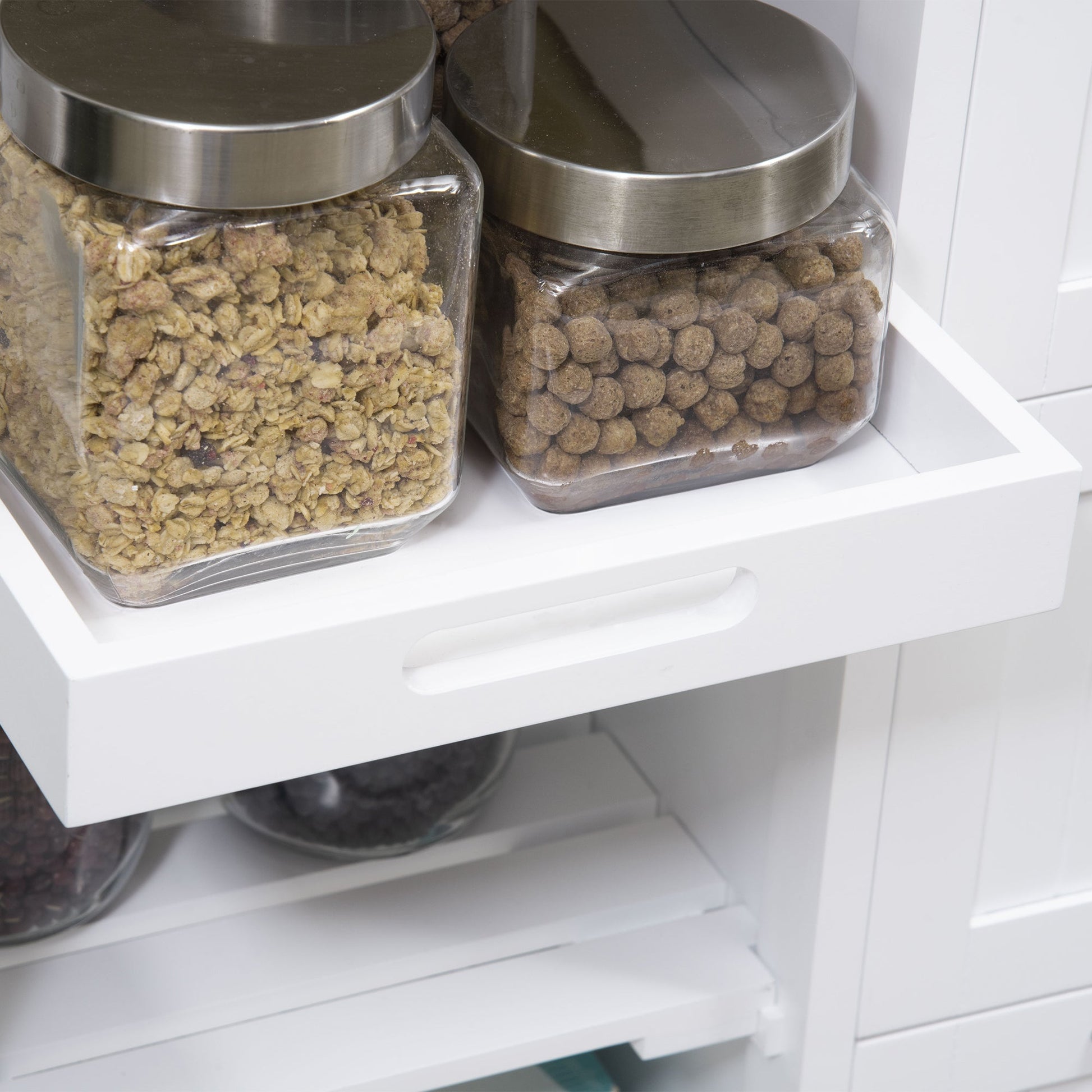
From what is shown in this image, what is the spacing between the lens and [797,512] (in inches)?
23.0

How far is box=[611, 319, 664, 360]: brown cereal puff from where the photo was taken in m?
0.58

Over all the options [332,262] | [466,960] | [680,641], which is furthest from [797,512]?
[466,960]

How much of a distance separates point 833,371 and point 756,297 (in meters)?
0.06

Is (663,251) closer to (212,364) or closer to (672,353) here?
(672,353)

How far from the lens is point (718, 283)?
59cm

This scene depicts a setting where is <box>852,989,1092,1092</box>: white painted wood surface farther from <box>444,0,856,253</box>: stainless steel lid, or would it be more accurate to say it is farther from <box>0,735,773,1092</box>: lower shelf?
<box>444,0,856,253</box>: stainless steel lid

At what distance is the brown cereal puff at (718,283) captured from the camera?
59cm

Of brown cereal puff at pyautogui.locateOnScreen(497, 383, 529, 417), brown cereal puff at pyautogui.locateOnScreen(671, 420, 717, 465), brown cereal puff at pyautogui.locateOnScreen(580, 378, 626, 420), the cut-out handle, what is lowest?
the cut-out handle

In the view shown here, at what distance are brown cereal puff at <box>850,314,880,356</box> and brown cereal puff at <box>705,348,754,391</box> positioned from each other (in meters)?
0.06

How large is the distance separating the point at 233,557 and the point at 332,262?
124 millimetres

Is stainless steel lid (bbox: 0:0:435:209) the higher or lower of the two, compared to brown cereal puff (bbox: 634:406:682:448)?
higher

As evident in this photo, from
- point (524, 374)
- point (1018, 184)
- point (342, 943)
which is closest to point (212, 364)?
point (524, 374)

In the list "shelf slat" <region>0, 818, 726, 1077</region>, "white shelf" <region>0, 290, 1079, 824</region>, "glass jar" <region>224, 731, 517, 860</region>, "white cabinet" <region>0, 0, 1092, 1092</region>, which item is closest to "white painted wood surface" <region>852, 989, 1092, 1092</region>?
"white cabinet" <region>0, 0, 1092, 1092</region>

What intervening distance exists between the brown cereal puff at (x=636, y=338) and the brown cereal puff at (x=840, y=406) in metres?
0.10
